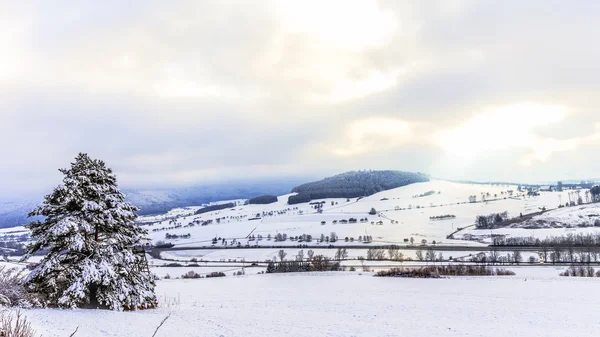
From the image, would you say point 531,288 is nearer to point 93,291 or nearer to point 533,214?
point 93,291

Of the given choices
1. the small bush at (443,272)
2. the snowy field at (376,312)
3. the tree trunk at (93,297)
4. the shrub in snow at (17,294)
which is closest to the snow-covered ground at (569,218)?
the small bush at (443,272)

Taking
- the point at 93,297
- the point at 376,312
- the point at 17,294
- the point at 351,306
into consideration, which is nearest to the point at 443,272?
the point at 351,306

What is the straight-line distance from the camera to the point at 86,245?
23438mm

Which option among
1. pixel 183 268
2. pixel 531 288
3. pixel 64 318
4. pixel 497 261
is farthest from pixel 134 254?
pixel 497 261

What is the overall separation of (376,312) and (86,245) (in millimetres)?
23150

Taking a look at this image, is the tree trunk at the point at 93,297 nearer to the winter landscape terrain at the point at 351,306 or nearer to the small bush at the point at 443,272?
the winter landscape terrain at the point at 351,306

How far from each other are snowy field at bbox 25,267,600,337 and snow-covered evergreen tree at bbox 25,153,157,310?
2.11m

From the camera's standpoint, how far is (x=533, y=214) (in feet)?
580

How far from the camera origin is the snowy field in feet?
63.1

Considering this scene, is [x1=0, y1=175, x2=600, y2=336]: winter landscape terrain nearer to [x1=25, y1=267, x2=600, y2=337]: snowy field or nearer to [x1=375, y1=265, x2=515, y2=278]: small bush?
[x1=25, y1=267, x2=600, y2=337]: snowy field

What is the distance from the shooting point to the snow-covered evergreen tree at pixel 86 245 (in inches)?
884

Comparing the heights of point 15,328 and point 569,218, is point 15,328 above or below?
above

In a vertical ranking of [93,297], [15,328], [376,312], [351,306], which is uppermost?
[15,328]

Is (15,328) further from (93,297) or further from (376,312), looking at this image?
(376,312)
